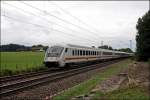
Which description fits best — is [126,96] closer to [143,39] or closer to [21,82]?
[21,82]

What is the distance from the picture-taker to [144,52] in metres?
54.2

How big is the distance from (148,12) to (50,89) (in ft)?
145

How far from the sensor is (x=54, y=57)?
97.7 feet

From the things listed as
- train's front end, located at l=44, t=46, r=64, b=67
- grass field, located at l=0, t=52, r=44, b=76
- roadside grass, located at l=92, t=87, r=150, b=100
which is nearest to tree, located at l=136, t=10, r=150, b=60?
grass field, located at l=0, t=52, r=44, b=76

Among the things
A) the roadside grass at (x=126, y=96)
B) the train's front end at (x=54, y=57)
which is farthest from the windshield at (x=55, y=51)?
the roadside grass at (x=126, y=96)

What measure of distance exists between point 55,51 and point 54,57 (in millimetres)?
1109

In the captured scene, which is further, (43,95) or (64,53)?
(64,53)

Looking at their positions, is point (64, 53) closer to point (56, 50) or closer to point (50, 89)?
point (56, 50)

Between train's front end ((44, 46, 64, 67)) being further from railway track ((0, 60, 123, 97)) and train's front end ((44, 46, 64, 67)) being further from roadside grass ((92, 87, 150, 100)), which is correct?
roadside grass ((92, 87, 150, 100))

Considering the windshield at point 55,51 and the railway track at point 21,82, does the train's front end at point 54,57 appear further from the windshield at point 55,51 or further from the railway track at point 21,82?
the railway track at point 21,82

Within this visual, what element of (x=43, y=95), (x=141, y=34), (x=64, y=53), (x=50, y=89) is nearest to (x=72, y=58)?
(x=64, y=53)

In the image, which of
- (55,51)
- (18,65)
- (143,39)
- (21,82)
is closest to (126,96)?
(21,82)

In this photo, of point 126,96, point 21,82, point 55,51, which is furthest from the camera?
point 55,51

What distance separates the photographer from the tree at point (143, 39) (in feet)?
173
